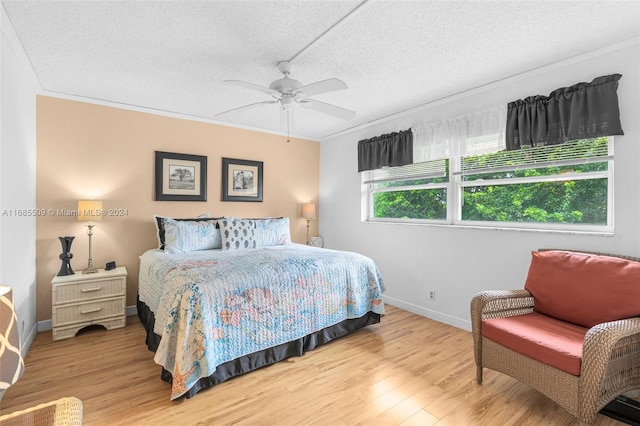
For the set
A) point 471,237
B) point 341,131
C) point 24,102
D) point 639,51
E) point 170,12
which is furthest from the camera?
point 341,131

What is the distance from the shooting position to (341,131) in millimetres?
4766

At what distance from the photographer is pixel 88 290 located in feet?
9.84

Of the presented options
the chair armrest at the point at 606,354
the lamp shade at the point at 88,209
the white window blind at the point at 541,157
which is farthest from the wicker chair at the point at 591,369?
the lamp shade at the point at 88,209

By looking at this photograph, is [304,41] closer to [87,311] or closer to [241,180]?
[241,180]

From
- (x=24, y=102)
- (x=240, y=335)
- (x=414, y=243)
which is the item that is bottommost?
(x=240, y=335)

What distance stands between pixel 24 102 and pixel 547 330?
4.45 m

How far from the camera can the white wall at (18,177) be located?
2078 mm

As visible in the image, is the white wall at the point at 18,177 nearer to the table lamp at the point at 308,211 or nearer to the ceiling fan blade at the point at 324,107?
the ceiling fan blade at the point at 324,107

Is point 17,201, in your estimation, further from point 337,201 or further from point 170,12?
point 337,201

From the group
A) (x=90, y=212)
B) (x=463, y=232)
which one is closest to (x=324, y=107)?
(x=463, y=232)

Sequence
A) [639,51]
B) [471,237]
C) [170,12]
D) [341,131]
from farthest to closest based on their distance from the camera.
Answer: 1. [341,131]
2. [471,237]
3. [639,51]
4. [170,12]

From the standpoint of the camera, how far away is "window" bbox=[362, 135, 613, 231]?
247cm

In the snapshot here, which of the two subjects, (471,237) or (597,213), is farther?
(471,237)

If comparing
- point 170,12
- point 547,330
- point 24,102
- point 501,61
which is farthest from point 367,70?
point 24,102
